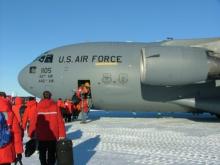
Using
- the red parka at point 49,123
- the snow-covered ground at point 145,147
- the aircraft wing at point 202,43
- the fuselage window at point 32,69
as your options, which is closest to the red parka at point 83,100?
the fuselage window at point 32,69

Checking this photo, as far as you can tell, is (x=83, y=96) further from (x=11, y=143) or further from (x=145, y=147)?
(x=11, y=143)

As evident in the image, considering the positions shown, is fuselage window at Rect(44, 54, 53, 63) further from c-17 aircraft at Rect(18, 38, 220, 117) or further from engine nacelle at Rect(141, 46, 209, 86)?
engine nacelle at Rect(141, 46, 209, 86)

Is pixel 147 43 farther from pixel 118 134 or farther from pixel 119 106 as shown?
pixel 118 134

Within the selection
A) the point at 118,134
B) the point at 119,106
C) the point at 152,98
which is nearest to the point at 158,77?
the point at 152,98

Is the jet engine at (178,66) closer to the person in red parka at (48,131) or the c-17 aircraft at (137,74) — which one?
the c-17 aircraft at (137,74)

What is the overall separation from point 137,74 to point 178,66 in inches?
102

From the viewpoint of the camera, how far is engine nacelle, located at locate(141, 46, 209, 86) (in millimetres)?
17516

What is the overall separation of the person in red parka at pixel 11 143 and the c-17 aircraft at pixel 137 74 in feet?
42.8

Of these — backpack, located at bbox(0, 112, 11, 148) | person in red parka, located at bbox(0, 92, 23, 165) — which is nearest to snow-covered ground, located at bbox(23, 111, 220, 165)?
person in red parka, located at bbox(0, 92, 23, 165)

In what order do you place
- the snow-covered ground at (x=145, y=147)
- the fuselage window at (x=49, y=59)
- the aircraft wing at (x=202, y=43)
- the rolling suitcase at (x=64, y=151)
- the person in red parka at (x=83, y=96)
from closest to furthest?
1. the rolling suitcase at (x=64, y=151)
2. the snow-covered ground at (x=145, y=147)
3. the aircraft wing at (x=202, y=43)
4. the person in red parka at (x=83, y=96)
5. the fuselage window at (x=49, y=59)

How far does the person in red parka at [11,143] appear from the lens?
498 centimetres

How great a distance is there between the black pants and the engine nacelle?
10882 millimetres

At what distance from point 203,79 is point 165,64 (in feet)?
6.01

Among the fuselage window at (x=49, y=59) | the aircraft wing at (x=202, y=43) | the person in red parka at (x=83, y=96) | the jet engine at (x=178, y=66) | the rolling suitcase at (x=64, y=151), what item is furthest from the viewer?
the fuselage window at (x=49, y=59)
